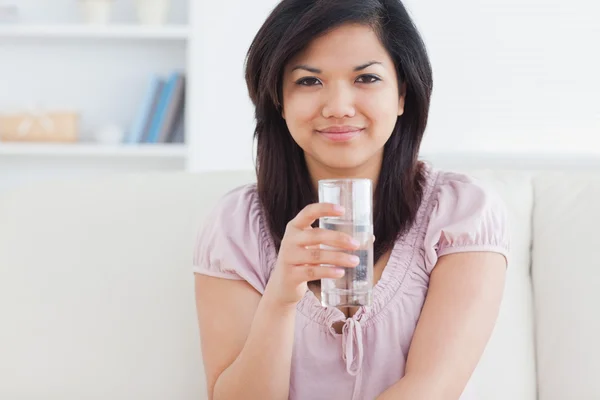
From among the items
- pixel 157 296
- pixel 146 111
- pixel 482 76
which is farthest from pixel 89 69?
pixel 157 296

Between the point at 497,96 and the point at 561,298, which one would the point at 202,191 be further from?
the point at 497,96

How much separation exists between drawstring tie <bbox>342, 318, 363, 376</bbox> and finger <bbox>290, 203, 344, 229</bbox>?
396 mm

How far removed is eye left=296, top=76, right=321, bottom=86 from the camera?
148 centimetres

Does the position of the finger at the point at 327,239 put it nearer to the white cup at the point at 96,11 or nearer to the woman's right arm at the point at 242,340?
the woman's right arm at the point at 242,340

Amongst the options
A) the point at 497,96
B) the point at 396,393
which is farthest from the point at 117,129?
the point at 396,393

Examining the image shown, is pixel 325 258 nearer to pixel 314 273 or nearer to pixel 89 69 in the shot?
pixel 314 273

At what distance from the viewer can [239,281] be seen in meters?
1.57

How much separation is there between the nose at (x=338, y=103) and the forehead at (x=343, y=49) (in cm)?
4

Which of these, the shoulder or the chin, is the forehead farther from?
the shoulder

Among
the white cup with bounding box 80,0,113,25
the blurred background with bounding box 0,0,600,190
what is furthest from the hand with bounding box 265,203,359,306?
the white cup with bounding box 80,0,113,25

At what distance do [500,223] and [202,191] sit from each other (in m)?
0.63

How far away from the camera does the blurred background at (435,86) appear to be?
3721 mm

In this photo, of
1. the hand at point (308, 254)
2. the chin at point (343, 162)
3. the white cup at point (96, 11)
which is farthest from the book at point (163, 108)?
the hand at point (308, 254)

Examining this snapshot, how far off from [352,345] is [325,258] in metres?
0.43
